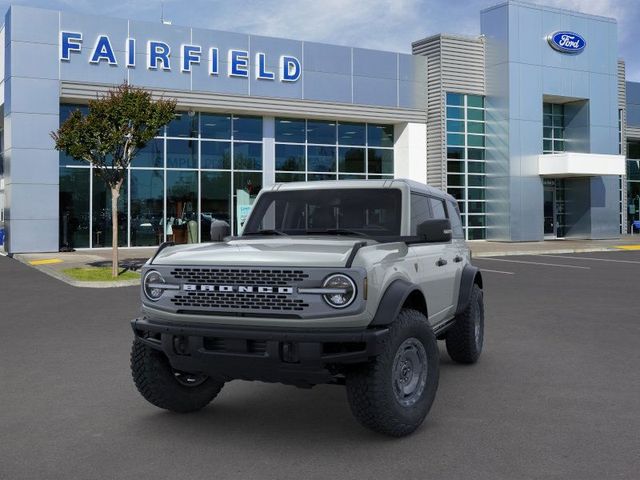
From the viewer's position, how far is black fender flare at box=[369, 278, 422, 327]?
176 inches

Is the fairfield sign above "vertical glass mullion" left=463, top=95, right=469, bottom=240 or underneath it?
above

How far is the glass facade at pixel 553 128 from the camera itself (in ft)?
110

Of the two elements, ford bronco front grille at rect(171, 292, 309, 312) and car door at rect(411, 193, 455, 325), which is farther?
car door at rect(411, 193, 455, 325)

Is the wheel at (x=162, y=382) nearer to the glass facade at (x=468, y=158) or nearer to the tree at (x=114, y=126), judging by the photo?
the tree at (x=114, y=126)

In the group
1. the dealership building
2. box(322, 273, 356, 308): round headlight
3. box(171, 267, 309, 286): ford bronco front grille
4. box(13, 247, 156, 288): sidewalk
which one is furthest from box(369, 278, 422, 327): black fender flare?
the dealership building

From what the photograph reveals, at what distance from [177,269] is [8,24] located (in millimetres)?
22709

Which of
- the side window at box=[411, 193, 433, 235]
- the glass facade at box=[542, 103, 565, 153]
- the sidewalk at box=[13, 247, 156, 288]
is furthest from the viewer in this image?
the glass facade at box=[542, 103, 565, 153]

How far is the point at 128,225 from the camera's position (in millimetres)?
26062

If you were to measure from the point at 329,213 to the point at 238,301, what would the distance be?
164 cm

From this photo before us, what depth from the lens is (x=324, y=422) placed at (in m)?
5.13

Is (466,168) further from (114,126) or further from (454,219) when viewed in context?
(454,219)

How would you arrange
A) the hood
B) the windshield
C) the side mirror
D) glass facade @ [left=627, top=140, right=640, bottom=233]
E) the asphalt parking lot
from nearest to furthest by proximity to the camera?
1. the asphalt parking lot
2. the hood
3. the side mirror
4. the windshield
5. glass facade @ [left=627, top=140, right=640, bottom=233]

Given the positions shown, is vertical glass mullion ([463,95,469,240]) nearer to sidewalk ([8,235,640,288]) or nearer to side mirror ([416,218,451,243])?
sidewalk ([8,235,640,288])

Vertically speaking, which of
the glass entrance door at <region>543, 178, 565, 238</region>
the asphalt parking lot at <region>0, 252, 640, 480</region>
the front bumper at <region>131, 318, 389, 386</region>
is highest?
the glass entrance door at <region>543, 178, 565, 238</region>
